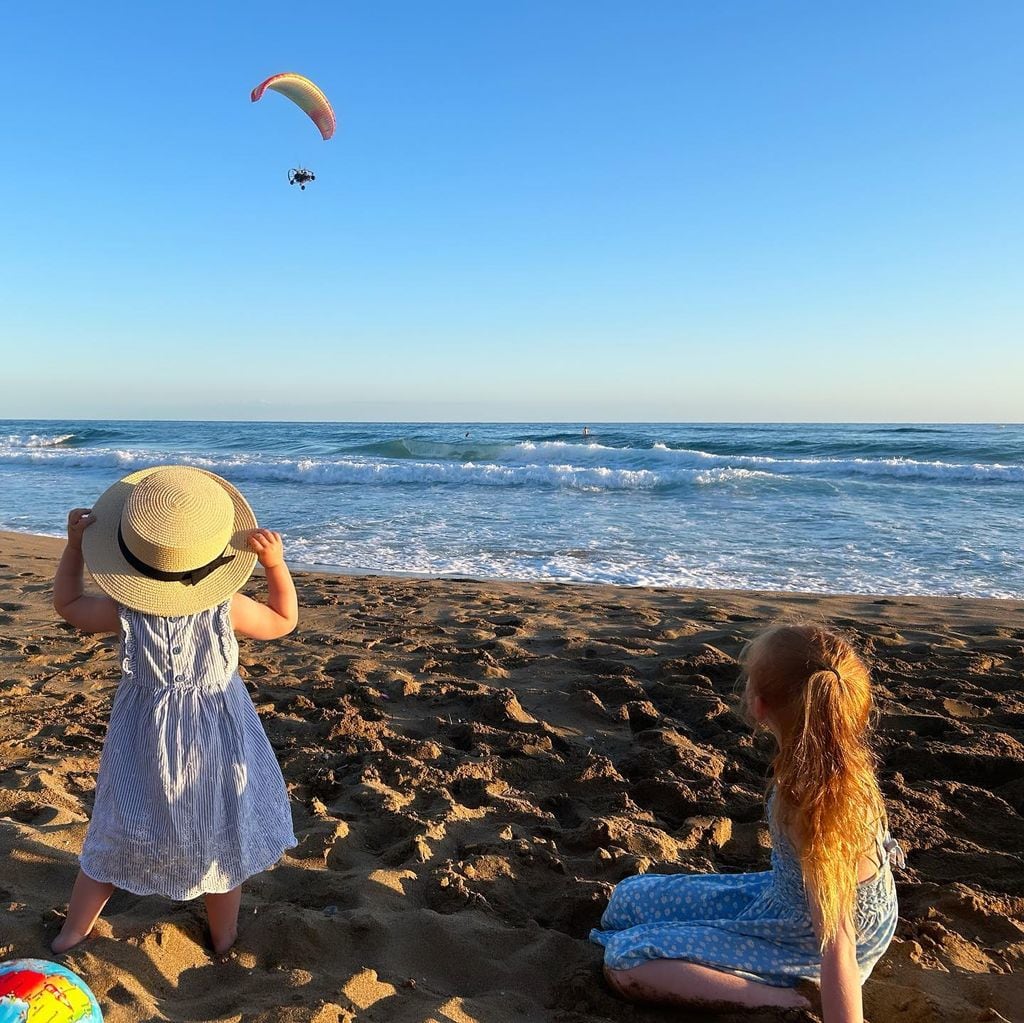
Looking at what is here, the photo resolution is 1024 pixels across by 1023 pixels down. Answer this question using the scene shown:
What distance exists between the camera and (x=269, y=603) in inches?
86.0

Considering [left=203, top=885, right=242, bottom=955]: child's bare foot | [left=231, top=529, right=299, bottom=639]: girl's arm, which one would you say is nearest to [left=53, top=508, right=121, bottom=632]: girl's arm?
[left=231, top=529, right=299, bottom=639]: girl's arm

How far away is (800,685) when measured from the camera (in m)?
1.92

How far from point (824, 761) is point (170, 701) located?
5.24ft

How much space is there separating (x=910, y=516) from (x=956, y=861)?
34.5ft

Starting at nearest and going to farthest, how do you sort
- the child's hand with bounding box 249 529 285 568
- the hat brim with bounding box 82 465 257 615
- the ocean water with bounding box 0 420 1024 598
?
the hat brim with bounding box 82 465 257 615 < the child's hand with bounding box 249 529 285 568 < the ocean water with bounding box 0 420 1024 598

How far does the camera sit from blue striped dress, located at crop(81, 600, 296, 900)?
6.81 feet

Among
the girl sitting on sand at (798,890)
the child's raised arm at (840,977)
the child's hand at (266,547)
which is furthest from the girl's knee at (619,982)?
the child's hand at (266,547)

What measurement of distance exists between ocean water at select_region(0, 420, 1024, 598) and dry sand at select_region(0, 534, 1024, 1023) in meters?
2.67

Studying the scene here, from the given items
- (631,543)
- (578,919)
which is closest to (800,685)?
(578,919)

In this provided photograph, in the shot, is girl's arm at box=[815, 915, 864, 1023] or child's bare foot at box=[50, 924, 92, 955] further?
child's bare foot at box=[50, 924, 92, 955]

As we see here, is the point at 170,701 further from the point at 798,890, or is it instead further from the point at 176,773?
the point at 798,890

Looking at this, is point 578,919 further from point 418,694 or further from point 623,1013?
point 418,694

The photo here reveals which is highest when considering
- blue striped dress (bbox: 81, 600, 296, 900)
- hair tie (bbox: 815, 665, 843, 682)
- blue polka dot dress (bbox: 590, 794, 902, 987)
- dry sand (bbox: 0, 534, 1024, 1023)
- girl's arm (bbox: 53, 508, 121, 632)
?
girl's arm (bbox: 53, 508, 121, 632)

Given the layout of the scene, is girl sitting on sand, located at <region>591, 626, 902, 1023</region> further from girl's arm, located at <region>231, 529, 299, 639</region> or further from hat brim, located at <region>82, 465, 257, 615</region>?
hat brim, located at <region>82, 465, 257, 615</region>
